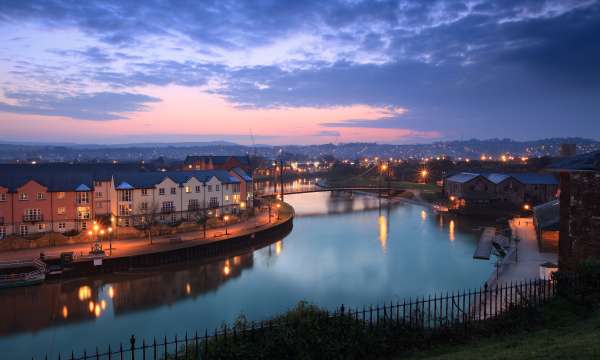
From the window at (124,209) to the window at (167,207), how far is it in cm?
217

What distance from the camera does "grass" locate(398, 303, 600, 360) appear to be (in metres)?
5.65

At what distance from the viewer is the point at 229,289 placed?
19.1m

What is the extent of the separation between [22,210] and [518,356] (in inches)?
1035

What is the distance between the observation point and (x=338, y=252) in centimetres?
2603

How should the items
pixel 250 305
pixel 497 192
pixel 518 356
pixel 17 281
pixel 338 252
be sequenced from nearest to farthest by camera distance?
pixel 518 356
pixel 250 305
pixel 17 281
pixel 338 252
pixel 497 192

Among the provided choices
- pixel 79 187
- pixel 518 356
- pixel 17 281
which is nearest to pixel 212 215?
pixel 79 187

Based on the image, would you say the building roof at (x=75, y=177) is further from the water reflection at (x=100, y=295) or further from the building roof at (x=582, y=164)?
the building roof at (x=582, y=164)

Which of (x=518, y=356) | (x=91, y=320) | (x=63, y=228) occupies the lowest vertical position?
(x=91, y=320)

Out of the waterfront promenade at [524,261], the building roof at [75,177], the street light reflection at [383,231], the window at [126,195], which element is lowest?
the street light reflection at [383,231]

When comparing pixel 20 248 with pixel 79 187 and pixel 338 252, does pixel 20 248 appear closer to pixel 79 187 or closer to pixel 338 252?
pixel 79 187

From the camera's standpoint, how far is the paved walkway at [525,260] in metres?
17.1

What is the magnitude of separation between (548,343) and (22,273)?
2024cm

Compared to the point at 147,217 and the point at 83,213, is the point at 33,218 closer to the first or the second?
the point at 83,213

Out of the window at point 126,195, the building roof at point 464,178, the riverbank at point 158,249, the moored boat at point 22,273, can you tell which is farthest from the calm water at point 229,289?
the building roof at point 464,178
